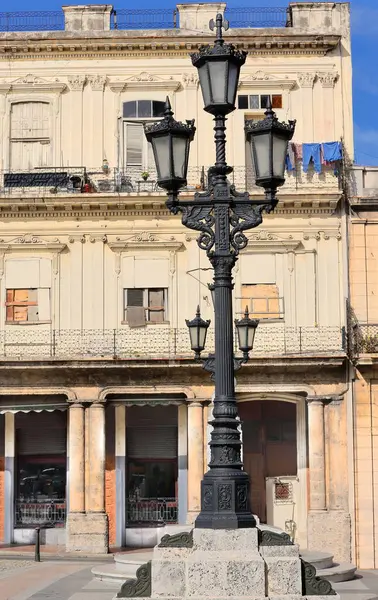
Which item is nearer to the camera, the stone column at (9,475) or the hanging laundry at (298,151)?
the hanging laundry at (298,151)

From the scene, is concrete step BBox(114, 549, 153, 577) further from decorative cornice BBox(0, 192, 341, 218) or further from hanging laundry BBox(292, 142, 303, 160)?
hanging laundry BBox(292, 142, 303, 160)

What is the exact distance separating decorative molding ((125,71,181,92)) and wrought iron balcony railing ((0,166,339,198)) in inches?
91.7

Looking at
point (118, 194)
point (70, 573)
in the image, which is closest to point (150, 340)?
point (118, 194)

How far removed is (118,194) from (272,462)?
867cm

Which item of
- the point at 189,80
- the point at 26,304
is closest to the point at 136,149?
the point at 189,80

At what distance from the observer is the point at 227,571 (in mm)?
12203

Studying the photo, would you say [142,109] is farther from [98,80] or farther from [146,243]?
[146,243]

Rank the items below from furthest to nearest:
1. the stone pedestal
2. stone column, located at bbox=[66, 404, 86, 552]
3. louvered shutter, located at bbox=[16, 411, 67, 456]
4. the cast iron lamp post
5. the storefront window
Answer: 1. louvered shutter, located at bbox=[16, 411, 67, 456]
2. the storefront window
3. stone column, located at bbox=[66, 404, 86, 552]
4. the cast iron lamp post
5. the stone pedestal

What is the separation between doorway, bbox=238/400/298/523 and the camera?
31375 millimetres

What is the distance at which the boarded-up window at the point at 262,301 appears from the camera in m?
30.2

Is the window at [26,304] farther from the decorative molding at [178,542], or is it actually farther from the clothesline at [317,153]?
the decorative molding at [178,542]

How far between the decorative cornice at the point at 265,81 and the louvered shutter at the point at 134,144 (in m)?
3.15

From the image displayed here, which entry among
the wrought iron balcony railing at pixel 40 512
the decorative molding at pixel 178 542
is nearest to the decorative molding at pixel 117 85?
the wrought iron balcony railing at pixel 40 512

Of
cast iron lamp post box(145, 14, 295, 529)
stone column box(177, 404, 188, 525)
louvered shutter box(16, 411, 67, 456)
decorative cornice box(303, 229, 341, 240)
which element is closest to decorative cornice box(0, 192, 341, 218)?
decorative cornice box(303, 229, 341, 240)
